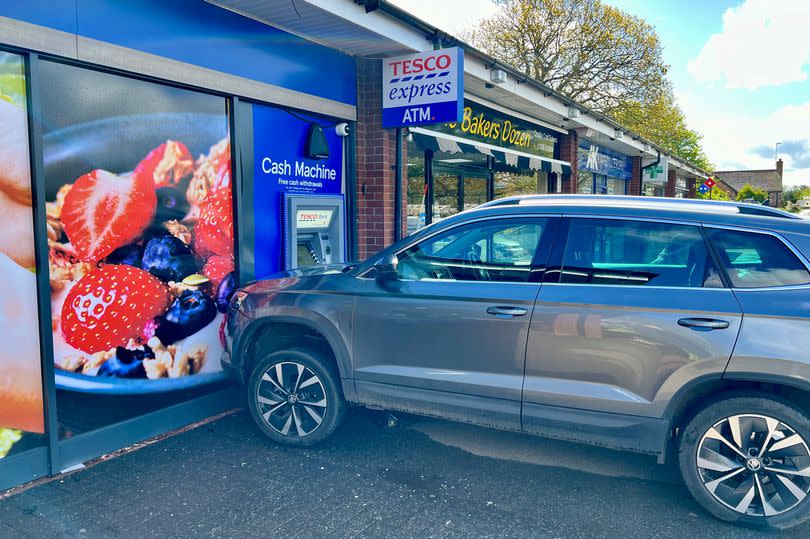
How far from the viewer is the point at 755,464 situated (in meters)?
3.30

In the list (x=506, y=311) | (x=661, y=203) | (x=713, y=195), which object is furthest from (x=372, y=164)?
(x=713, y=195)

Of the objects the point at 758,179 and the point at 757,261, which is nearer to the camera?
the point at 757,261

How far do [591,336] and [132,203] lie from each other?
3.38m

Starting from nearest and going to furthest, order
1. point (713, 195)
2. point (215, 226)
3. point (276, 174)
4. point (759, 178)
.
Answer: point (215, 226)
point (276, 174)
point (713, 195)
point (759, 178)

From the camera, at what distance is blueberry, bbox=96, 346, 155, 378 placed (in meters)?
4.48

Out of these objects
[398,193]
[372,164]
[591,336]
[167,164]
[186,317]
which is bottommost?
[186,317]

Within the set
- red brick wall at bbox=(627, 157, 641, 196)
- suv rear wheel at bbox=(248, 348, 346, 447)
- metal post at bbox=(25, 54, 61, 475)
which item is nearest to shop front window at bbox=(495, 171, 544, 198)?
suv rear wheel at bbox=(248, 348, 346, 447)

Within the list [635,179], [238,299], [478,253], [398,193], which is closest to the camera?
[478,253]

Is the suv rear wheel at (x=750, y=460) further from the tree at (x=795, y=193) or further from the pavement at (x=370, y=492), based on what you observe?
the tree at (x=795, y=193)

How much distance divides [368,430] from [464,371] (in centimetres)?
135

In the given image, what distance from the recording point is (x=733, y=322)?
3293mm

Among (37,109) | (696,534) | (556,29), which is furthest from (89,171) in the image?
(556,29)

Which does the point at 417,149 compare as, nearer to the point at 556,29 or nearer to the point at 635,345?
the point at 635,345

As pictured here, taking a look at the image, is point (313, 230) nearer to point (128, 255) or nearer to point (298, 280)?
point (298, 280)
